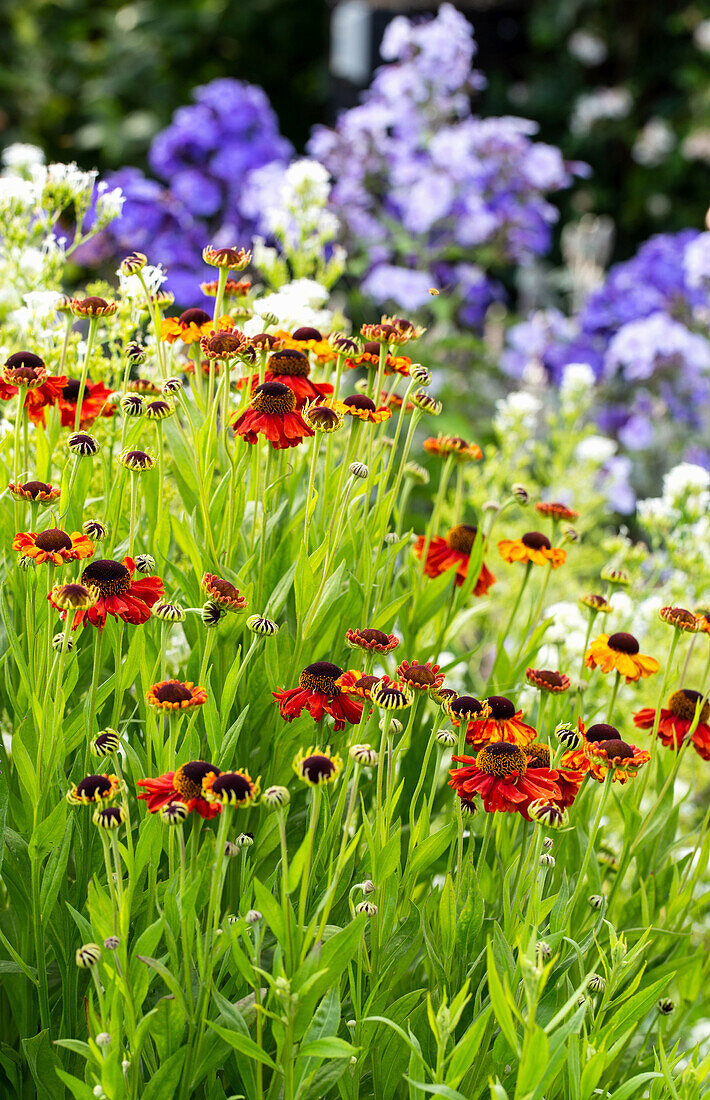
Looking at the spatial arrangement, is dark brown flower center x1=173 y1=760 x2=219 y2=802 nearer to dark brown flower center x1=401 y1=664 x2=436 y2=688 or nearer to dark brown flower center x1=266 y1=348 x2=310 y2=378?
dark brown flower center x1=401 y1=664 x2=436 y2=688

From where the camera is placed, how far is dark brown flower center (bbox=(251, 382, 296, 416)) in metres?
1.04

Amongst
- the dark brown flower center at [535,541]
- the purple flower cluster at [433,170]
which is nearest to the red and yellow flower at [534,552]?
the dark brown flower center at [535,541]

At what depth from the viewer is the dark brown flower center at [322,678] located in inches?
37.4

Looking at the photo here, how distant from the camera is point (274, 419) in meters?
1.06

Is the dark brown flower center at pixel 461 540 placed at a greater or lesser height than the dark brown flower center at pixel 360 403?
lesser

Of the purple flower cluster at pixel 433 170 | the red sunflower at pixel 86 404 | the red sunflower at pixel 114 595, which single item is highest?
the purple flower cluster at pixel 433 170

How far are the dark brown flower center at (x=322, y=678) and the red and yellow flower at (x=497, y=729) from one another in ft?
0.46

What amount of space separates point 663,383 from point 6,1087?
9.38 ft

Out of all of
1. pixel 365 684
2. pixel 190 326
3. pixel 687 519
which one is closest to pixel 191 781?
pixel 365 684

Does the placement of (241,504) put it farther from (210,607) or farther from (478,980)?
(478,980)

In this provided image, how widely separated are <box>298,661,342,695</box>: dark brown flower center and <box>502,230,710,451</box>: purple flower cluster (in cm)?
241

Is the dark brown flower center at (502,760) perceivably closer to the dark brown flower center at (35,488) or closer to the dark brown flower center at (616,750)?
the dark brown flower center at (616,750)

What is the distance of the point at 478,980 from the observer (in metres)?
1.01

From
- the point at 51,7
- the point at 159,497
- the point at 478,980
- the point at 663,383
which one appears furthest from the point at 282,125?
the point at 478,980
